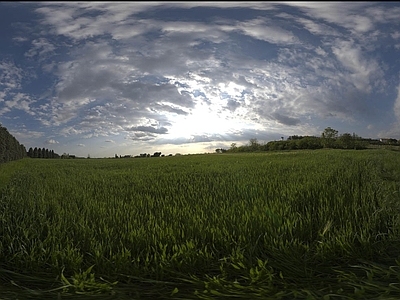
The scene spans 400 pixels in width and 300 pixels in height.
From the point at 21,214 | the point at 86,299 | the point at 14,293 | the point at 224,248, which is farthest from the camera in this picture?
the point at 21,214

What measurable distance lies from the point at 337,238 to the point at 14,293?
104 inches

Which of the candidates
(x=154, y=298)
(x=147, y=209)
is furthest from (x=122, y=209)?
(x=154, y=298)

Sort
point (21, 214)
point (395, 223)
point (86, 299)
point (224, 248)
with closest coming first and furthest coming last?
point (86, 299) < point (224, 248) < point (395, 223) < point (21, 214)

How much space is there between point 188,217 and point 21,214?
2120mm

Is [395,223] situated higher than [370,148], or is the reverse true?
[370,148]

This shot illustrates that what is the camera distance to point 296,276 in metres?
2.62

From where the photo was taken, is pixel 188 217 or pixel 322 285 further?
pixel 188 217

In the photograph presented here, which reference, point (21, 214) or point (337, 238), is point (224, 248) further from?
point (21, 214)

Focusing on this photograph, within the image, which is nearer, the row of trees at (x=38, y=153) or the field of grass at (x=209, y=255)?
the field of grass at (x=209, y=255)

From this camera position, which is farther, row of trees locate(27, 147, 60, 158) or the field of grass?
row of trees locate(27, 147, 60, 158)

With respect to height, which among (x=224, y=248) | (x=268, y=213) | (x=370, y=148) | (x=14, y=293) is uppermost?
(x=370, y=148)

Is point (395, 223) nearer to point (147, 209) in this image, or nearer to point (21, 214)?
point (147, 209)

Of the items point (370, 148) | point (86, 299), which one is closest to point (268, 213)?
point (86, 299)

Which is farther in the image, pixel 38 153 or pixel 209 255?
pixel 38 153
